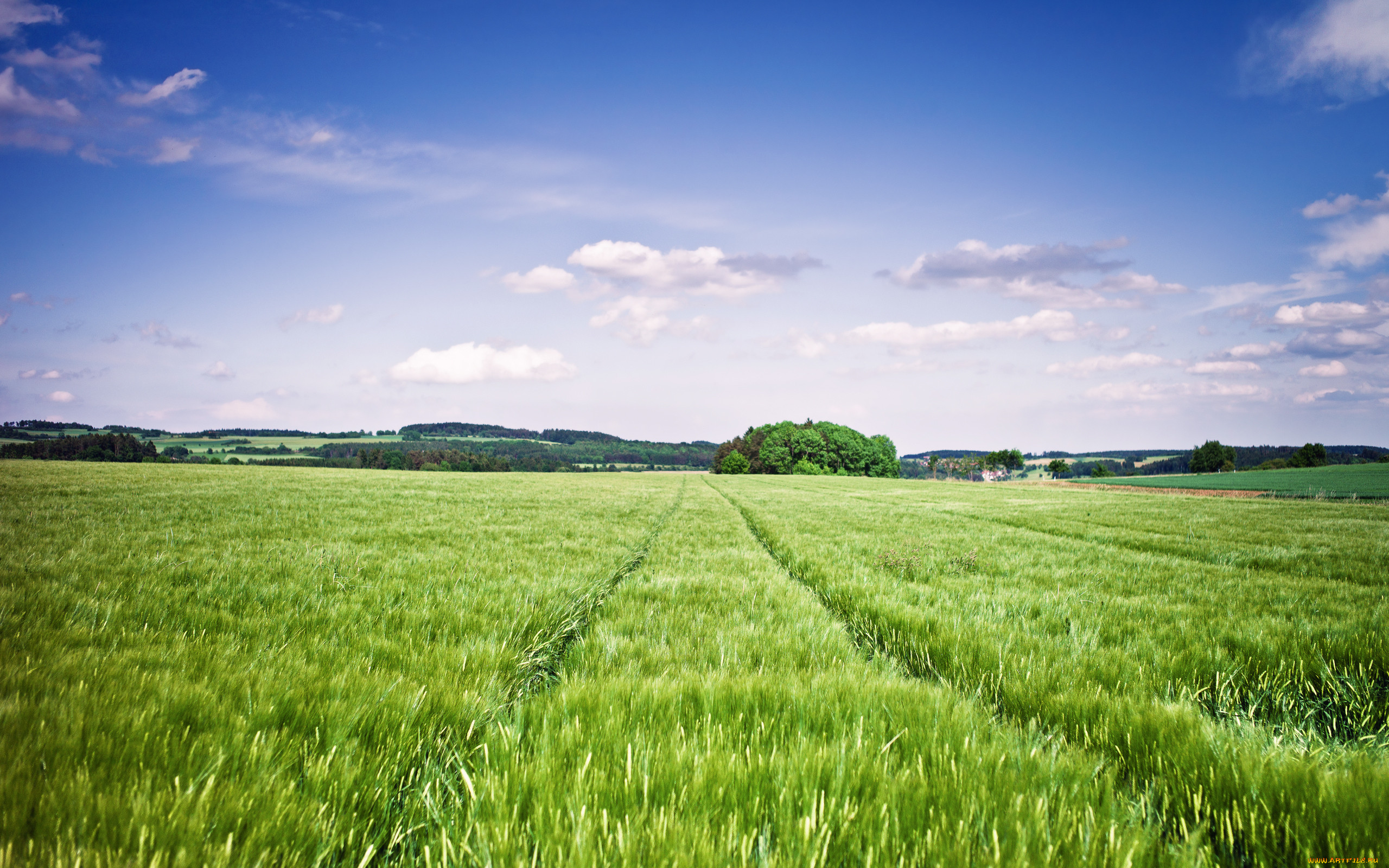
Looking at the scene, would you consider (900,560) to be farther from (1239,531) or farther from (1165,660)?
(1239,531)

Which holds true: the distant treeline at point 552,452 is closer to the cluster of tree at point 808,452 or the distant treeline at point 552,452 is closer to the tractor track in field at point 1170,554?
the cluster of tree at point 808,452

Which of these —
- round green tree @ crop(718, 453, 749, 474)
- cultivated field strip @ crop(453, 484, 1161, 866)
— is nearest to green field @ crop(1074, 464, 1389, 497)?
cultivated field strip @ crop(453, 484, 1161, 866)

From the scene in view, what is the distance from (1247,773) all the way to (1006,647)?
1969 millimetres

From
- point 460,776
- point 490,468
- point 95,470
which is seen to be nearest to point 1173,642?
point 460,776

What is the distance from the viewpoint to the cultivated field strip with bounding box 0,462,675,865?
58.6 inches

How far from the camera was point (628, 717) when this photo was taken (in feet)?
8.16

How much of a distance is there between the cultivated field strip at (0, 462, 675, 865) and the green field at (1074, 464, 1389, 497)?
6359cm

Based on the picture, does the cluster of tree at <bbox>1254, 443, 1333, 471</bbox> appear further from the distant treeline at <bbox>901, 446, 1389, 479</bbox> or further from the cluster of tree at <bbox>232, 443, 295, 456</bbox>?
the cluster of tree at <bbox>232, 443, 295, 456</bbox>

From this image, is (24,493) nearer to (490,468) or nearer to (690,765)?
(690,765)

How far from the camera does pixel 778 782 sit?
188cm

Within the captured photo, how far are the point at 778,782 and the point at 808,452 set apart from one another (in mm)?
123256

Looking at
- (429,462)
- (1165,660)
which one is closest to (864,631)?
(1165,660)

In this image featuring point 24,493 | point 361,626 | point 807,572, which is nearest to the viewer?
point 361,626

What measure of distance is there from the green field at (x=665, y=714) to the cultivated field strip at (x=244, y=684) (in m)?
0.02
